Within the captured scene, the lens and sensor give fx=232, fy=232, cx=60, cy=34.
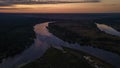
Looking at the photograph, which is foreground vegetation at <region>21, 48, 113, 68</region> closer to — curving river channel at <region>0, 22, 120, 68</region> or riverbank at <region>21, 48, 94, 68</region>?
riverbank at <region>21, 48, 94, 68</region>

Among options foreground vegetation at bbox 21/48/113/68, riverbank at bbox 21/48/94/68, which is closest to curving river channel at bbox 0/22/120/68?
foreground vegetation at bbox 21/48/113/68

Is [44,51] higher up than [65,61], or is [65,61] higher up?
[65,61]

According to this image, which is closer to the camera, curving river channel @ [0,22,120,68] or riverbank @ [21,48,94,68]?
riverbank @ [21,48,94,68]

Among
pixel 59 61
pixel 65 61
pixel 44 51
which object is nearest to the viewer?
pixel 59 61

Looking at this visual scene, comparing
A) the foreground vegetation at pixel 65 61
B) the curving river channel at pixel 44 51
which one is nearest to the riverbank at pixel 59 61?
the foreground vegetation at pixel 65 61

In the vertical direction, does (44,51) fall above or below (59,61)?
below

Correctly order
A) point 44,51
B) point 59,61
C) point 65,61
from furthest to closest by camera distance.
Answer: point 44,51 < point 65,61 < point 59,61

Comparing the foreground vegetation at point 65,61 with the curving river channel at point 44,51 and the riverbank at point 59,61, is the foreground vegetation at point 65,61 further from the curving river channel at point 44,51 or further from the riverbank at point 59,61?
the curving river channel at point 44,51

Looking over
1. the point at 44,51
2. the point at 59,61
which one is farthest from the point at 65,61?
the point at 44,51

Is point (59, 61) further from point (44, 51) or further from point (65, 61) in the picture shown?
point (44, 51)

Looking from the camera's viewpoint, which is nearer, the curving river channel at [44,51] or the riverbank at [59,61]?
the riverbank at [59,61]

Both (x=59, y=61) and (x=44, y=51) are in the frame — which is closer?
(x=59, y=61)
